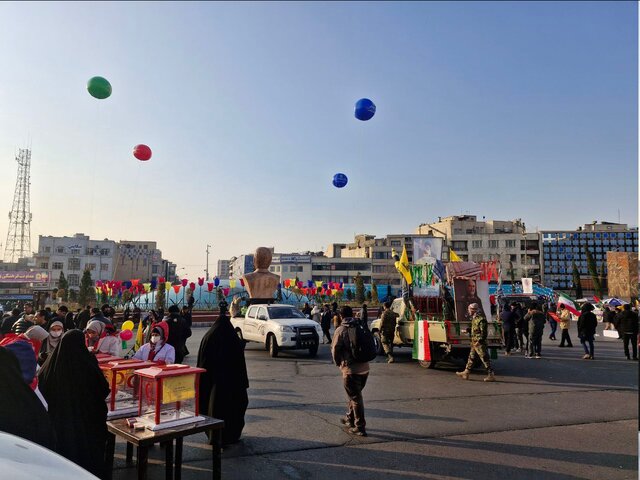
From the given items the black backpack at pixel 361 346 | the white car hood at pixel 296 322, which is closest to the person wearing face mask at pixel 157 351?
the black backpack at pixel 361 346

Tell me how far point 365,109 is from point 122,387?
35.5 feet

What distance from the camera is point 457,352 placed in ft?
41.8

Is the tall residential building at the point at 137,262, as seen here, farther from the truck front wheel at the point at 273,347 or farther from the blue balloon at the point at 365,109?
the blue balloon at the point at 365,109

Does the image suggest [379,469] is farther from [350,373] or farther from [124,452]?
[124,452]

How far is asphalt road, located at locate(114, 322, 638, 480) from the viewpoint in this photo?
17.7ft

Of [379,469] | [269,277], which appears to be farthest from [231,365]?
[269,277]

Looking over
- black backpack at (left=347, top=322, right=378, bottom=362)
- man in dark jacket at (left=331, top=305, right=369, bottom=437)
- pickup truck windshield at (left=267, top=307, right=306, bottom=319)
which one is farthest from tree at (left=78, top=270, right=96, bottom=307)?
black backpack at (left=347, top=322, right=378, bottom=362)

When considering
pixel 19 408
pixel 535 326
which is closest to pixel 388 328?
pixel 535 326

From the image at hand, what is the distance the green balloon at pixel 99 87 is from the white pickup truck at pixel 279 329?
24.6 feet

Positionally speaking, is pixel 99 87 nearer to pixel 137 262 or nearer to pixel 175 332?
pixel 175 332

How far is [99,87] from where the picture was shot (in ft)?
40.8

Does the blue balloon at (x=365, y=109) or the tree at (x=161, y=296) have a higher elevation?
the blue balloon at (x=365, y=109)

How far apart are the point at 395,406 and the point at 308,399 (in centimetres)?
173

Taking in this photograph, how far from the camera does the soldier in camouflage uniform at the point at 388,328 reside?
14125 mm
